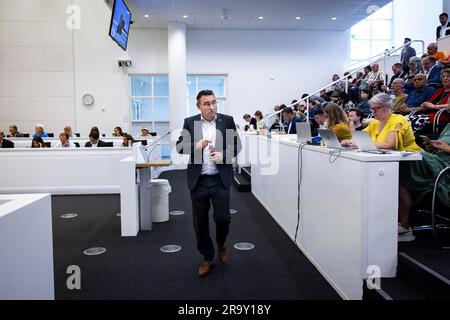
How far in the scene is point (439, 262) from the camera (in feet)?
7.95

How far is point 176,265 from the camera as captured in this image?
3.55 metres

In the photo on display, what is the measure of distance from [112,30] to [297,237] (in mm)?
4914

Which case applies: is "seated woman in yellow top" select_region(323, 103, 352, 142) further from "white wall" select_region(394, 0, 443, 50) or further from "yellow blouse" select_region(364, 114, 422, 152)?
"white wall" select_region(394, 0, 443, 50)

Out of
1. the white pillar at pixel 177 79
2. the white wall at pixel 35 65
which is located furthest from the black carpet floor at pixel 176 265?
the white wall at pixel 35 65

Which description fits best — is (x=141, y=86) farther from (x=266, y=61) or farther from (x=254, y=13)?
(x=254, y=13)

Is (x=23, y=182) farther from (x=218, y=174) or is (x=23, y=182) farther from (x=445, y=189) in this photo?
(x=445, y=189)

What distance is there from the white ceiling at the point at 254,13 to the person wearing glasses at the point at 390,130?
694cm

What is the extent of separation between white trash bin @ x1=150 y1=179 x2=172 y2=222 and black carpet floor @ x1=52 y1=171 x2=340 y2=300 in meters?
0.13

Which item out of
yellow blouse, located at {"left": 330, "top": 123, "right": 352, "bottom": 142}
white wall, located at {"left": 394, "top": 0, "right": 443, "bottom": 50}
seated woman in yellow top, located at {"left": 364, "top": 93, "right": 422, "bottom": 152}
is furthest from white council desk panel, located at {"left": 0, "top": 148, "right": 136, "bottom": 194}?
white wall, located at {"left": 394, "top": 0, "right": 443, "bottom": 50}

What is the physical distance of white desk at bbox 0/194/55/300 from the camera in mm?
1565

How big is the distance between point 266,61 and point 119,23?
6.13 meters

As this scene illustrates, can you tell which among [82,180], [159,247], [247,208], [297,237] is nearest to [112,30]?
[82,180]

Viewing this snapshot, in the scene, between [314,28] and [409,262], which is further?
[314,28]

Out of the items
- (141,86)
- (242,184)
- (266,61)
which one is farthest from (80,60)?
(242,184)
